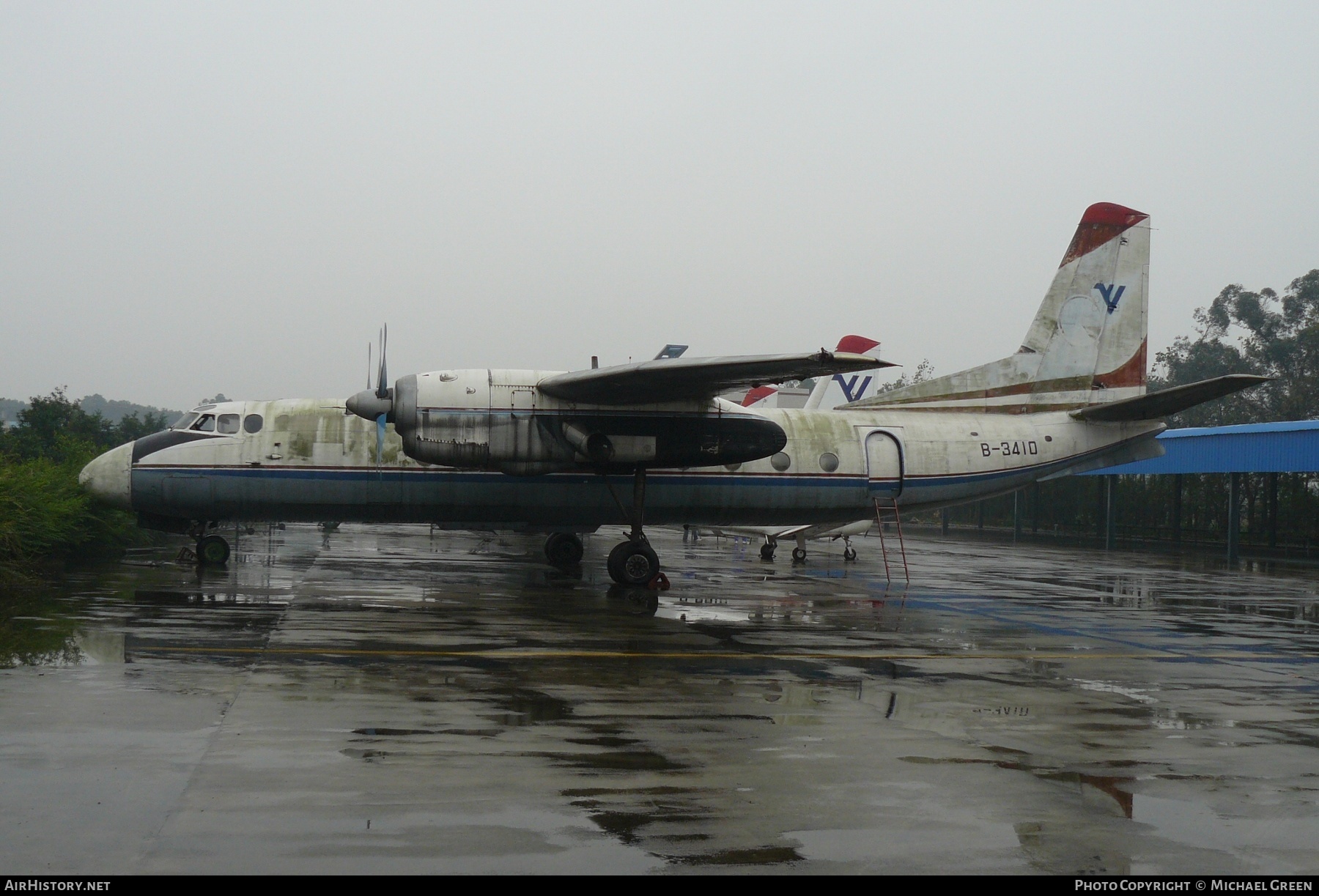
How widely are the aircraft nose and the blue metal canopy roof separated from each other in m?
28.0

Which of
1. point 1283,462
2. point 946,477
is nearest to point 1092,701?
point 946,477

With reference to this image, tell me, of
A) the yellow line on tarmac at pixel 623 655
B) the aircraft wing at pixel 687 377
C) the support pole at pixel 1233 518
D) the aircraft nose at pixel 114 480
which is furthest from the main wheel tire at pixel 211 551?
the support pole at pixel 1233 518

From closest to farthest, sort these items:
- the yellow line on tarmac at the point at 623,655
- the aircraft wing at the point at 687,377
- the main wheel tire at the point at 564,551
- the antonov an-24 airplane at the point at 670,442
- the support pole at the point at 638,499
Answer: the yellow line on tarmac at the point at 623,655 < the aircraft wing at the point at 687,377 < the antonov an-24 airplane at the point at 670,442 < the support pole at the point at 638,499 < the main wheel tire at the point at 564,551

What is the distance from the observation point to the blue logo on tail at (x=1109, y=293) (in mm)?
22562

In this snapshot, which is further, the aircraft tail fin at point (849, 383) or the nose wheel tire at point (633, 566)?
the aircraft tail fin at point (849, 383)

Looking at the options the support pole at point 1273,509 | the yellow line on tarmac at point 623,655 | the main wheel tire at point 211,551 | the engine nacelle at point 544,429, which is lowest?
the yellow line on tarmac at point 623,655

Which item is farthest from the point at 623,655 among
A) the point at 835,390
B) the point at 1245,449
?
the point at 1245,449

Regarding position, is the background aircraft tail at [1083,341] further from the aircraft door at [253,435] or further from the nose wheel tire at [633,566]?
the aircraft door at [253,435]

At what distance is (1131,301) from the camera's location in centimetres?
2270

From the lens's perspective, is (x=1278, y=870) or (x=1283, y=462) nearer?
(x=1278, y=870)

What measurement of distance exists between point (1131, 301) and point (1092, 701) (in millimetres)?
14877

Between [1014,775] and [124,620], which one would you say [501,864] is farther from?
[124,620]

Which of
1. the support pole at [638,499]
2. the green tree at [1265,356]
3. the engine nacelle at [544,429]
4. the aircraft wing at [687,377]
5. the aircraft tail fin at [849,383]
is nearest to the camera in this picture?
the aircraft wing at [687,377]

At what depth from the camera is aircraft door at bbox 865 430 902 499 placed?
70.7ft
